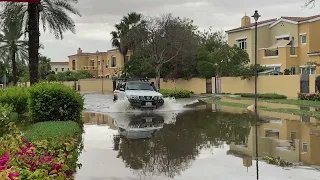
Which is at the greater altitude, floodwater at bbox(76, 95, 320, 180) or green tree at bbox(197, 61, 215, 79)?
green tree at bbox(197, 61, 215, 79)

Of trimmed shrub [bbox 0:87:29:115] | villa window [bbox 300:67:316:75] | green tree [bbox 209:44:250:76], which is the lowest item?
trimmed shrub [bbox 0:87:29:115]

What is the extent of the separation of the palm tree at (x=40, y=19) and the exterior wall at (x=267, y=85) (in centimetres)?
1796

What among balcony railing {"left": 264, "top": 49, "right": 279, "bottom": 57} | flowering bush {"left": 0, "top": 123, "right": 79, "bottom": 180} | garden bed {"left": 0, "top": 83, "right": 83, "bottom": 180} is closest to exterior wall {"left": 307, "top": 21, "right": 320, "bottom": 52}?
balcony railing {"left": 264, "top": 49, "right": 279, "bottom": 57}

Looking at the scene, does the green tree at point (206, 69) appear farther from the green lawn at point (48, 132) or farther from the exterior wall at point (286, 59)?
the green lawn at point (48, 132)

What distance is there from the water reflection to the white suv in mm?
3782

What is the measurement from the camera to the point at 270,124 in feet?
53.7

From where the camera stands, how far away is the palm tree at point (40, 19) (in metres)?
24.9

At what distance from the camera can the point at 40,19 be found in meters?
28.1

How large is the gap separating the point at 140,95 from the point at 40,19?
1021 centimetres

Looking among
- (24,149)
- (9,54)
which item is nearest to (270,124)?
(24,149)

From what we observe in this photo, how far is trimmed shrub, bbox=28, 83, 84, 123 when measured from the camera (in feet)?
52.4

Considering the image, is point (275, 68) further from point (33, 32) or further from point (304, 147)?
point (304, 147)

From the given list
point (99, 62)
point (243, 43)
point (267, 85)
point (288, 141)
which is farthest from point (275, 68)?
point (99, 62)

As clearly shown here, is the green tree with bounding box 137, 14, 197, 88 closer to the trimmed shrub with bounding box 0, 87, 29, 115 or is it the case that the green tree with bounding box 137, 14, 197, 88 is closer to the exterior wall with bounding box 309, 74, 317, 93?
the exterior wall with bounding box 309, 74, 317, 93
